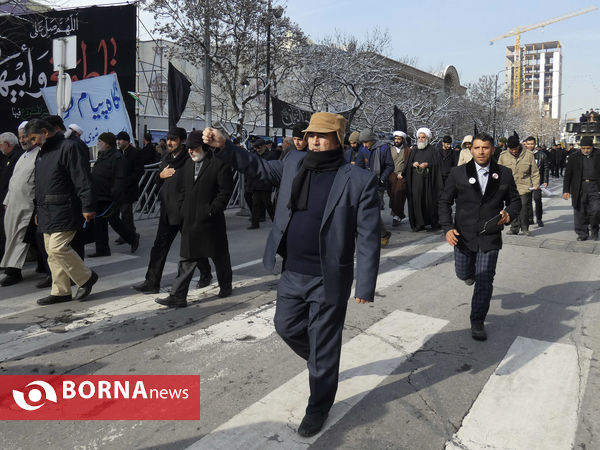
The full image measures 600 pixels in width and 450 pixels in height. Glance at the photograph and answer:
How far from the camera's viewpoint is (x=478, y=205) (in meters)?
4.47

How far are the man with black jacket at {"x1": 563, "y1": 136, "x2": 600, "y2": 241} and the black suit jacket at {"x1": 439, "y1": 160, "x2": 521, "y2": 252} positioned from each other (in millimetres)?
5275

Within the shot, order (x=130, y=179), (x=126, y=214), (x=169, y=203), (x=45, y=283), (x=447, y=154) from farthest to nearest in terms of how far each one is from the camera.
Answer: (x=447, y=154)
(x=126, y=214)
(x=130, y=179)
(x=45, y=283)
(x=169, y=203)

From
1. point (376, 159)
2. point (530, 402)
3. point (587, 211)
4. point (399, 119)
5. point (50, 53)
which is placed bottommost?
point (530, 402)

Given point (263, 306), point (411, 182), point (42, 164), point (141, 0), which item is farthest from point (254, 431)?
point (141, 0)

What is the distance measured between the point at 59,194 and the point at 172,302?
1.54 meters

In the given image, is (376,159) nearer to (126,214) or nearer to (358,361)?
(126,214)

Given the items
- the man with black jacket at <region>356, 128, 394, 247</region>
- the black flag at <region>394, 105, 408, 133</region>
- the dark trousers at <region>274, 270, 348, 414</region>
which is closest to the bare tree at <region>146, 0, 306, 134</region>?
the black flag at <region>394, 105, 408, 133</region>

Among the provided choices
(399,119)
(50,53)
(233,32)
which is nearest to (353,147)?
(399,119)

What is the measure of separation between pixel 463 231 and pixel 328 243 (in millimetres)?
2122

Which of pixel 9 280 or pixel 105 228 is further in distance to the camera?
pixel 105 228

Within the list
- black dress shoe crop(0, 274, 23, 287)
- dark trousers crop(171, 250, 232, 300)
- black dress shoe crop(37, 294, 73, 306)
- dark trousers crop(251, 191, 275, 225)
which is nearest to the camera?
dark trousers crop(171, 250, 232, 300)

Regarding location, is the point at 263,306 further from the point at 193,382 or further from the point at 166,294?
the point at 193,382

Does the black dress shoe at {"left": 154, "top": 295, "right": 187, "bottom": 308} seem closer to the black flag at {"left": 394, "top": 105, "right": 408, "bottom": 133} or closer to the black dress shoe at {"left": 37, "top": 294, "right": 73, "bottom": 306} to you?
the black dress shoe at {"left": 37, "top": 294, "right": 73, "bottom": 306}

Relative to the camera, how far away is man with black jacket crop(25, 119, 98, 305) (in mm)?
5125
